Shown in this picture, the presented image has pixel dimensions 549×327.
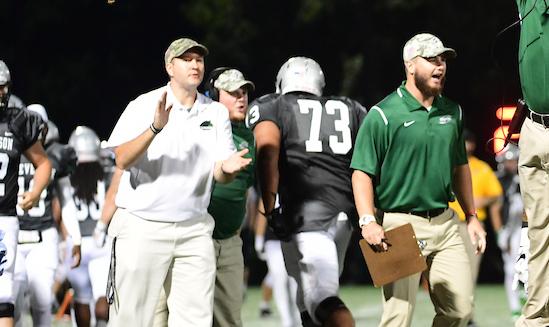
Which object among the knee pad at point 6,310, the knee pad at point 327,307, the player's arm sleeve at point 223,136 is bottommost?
the knee pad at point 6,310

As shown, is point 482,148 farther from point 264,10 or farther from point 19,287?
point 19,287

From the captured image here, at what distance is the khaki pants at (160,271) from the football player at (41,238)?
230 centimetres

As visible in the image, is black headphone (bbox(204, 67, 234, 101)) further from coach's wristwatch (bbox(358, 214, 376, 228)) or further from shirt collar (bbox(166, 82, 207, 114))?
coach's wristwatch (bbox(358, 214, 376, 228))

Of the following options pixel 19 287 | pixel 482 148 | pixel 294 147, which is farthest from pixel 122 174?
pixel 482 148

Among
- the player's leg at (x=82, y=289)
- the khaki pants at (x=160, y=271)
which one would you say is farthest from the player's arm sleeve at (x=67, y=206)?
the khaki pants at (x=160, y=271)

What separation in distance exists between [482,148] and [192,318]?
46.9 ft

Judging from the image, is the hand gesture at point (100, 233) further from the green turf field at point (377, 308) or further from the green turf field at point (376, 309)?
the green turf field at point (377, 308)

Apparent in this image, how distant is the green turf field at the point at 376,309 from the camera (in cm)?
1370

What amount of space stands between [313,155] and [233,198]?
0.62 meters

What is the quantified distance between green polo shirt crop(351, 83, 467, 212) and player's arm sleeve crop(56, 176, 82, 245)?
3.35 meters

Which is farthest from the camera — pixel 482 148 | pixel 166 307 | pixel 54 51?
pixel 54 51

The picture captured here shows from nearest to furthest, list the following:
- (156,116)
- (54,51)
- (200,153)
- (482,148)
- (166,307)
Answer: (156,116) < (200,153) < (166,307) < (482,148) < (54,51)

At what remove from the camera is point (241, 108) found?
8562 mm

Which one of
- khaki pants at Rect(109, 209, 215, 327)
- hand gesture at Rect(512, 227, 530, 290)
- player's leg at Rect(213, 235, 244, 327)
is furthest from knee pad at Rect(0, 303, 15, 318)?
hand gesture at Rect(512, 227, 530, 290)
